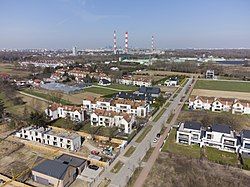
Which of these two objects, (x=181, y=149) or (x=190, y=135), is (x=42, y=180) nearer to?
(x=181, y=149)

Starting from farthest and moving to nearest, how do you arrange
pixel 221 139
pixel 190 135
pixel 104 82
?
pixel 104 82 < pixel 190 135 < pixel 221 139

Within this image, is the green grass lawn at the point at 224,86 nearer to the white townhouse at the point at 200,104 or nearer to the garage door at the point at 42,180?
the white townhouse at the point at 200,104

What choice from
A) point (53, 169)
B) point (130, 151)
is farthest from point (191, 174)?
point (53, 169)

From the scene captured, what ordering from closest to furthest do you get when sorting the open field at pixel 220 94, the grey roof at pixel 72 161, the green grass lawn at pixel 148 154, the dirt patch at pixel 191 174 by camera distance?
the dirt patch at pixel 191 174 < the grey roof at pixel 72 161 < the green grass lawn at pixel 148 154 < the open field at pixel 220 94

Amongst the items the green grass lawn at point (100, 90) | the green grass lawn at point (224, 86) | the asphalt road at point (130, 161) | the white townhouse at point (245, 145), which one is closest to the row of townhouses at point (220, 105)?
the asphalt road at point (130, 161)

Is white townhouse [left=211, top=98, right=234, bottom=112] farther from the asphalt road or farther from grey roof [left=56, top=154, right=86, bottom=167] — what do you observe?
grey roof [left=56, top=154, right=86, bottom=167]

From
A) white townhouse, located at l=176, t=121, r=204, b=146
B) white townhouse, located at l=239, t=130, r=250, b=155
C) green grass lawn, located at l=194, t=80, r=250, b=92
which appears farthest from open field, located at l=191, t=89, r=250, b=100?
white townhouse, located at l=239, t=130, r=250, b=155
